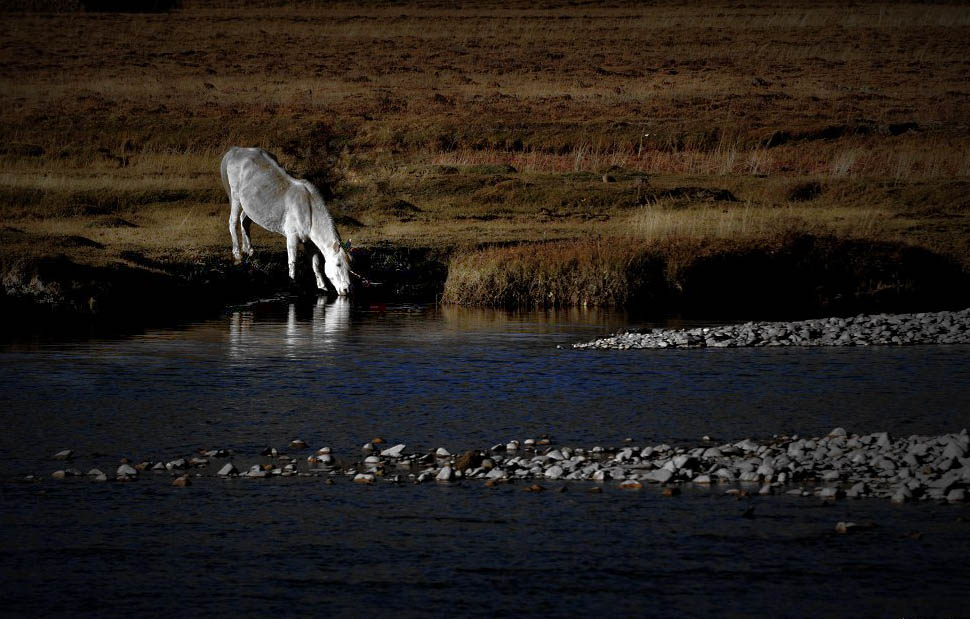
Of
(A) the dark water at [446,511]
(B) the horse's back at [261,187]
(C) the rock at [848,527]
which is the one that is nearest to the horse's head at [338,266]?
(B) the horse's back at [261,187]

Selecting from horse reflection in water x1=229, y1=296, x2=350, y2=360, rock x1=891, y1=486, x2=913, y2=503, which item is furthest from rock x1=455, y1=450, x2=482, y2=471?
horse reflection in water x1=229, y1=296, x2=350, y2=360

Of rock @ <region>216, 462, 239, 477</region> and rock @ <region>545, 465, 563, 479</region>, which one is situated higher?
rock @ <region>545, 465, 563, 479</region>

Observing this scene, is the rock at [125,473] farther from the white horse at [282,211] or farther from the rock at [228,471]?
the white horse at [282,211]

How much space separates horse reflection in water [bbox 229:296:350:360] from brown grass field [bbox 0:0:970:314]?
2747mm

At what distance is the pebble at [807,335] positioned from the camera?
19625 mm

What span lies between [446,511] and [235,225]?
18.5 metres

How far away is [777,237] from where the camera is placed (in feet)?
89.2

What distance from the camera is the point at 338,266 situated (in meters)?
25.8

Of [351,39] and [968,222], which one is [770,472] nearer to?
[968,222]

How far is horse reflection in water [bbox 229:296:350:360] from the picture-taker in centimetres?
1897

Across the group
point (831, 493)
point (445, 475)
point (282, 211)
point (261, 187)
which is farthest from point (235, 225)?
point (831, 493)

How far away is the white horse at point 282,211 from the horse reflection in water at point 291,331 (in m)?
0.98

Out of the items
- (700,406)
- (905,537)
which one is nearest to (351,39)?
(700,406)

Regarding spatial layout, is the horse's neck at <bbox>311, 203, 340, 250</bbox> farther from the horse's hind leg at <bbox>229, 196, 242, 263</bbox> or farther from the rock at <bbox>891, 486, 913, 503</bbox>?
the rock at <bbox>891, 486, 913, 503</bbox>
